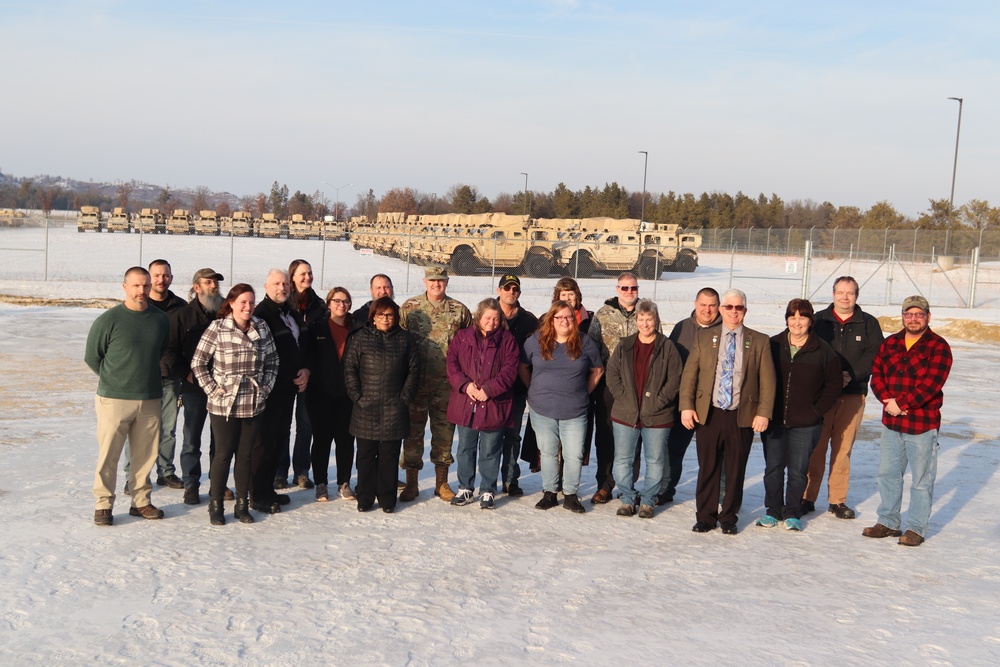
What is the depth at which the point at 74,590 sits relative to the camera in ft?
17.0

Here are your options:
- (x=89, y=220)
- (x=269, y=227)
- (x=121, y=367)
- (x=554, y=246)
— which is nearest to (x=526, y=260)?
(x=554, y=246)

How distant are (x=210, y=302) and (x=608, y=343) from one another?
3153 millimetres

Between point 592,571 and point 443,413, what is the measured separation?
2.01 m

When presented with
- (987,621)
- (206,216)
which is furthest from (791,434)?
(206,216)

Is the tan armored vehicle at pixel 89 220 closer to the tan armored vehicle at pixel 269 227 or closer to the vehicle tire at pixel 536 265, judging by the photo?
the tan armored vehicle at pixel 269 227

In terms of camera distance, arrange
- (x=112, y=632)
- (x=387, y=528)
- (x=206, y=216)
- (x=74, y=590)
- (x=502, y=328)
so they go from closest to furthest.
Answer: (x=112, y=632) < (x=74, y=590) < (x=387, y=528) < (x=502, y=328) < (x=206, y=216)

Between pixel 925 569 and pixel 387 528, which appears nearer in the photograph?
pixel 925 569

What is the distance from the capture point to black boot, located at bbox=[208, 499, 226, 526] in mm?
6523

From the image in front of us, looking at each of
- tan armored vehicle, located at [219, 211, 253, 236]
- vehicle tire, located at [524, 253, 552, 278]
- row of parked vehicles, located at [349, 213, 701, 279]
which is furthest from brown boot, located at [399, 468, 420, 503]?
tan armored vehicle, located at [219, 211, 253, 236]

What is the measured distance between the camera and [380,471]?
7.02m

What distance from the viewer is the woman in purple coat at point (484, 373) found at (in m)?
6.95

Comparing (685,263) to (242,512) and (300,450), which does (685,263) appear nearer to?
(300,450)

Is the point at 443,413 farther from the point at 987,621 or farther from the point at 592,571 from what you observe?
the point at 987,621

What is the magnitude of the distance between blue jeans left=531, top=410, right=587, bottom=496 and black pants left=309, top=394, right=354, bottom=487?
1516 mm
